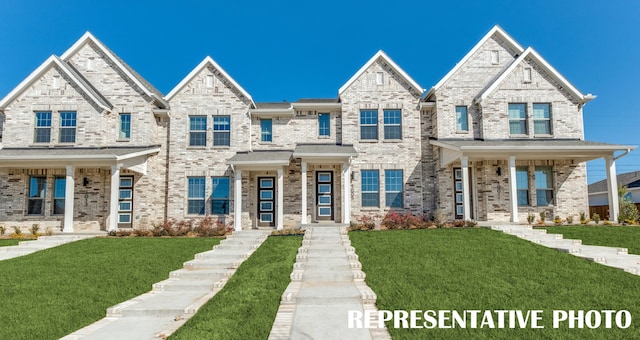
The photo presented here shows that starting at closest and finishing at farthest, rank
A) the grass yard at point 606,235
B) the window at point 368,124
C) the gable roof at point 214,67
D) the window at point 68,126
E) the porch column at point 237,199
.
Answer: the grass yard at point 606,235
the porch column at point 237,199
the window at point 68,126
the gable roof at point 214,67
the window at point 368,124

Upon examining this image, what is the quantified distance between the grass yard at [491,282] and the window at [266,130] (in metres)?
9.06

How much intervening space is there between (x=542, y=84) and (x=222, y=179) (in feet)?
52.7

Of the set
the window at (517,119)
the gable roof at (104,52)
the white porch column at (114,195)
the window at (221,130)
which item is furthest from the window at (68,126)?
the window at (517,119)

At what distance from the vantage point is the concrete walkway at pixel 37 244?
13263mm

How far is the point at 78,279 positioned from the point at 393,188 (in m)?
13.4

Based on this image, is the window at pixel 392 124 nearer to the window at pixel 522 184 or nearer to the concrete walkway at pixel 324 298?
the window at pixel 522 184

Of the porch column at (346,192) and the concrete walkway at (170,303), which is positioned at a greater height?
the porch column at (346,192)

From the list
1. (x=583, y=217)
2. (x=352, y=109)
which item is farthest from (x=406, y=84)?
(x=583, y=217)

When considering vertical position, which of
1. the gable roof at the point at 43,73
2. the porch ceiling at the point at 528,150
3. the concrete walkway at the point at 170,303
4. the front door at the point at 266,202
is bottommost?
the concrete walkway at the point at 170,303

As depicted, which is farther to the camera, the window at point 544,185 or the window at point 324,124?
the window at point 324,124

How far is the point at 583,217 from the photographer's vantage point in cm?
1730

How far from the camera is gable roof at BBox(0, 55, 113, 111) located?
17.9 meters

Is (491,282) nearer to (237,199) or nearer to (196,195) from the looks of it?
(237,199)

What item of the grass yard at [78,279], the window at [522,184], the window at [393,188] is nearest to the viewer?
the grass yard at [78,279]
